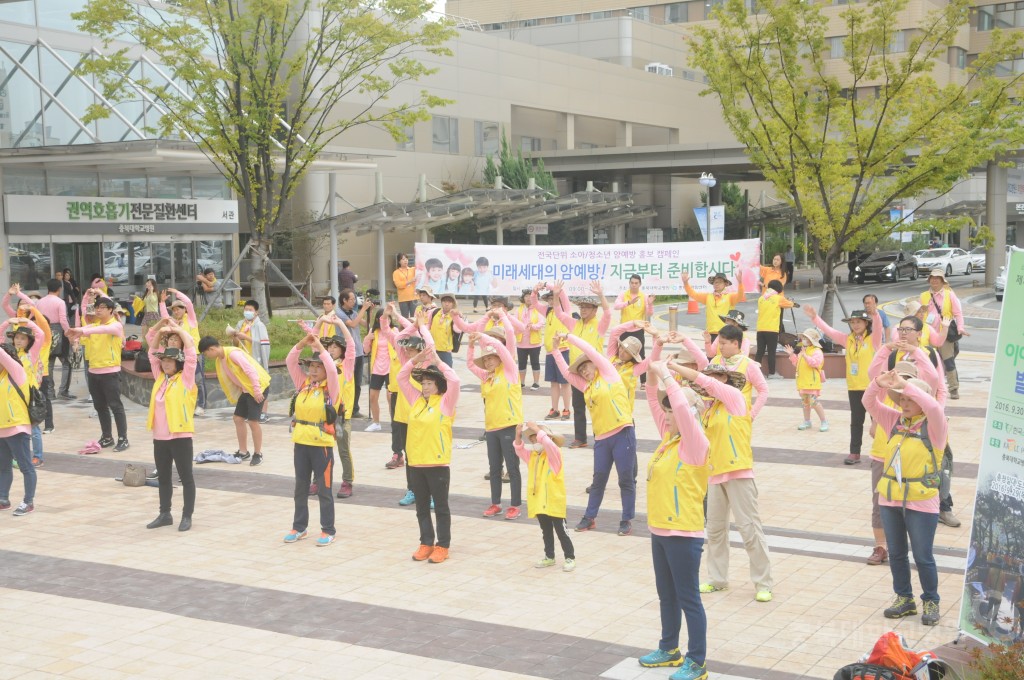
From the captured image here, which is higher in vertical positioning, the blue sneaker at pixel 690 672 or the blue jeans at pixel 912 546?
the blue jeans at pixel 912 546

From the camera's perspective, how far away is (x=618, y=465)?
34.0 feet

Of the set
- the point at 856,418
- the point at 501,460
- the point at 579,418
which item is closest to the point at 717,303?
the point at 579,418

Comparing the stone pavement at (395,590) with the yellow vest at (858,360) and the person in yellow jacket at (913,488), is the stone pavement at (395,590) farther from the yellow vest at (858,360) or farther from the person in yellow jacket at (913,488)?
the yellow vest at (858,360)

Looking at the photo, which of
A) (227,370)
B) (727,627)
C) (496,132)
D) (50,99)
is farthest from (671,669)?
(496,132)

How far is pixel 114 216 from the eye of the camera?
87.1ft

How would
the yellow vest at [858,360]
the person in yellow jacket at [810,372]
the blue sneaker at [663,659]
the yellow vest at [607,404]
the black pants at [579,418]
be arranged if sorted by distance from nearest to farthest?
1. the blue sneaker at [663,659]
2. the yellow vest at [607,404]
3. the yellow vest at [858,360]
4. the black pants at [579,418]
5. the person in yellow jacket at [810,372]

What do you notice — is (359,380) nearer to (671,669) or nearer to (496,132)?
(671,669)

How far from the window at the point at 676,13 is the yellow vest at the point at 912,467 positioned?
72551mm

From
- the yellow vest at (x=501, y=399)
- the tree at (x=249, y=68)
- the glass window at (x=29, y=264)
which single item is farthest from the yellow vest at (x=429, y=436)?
the glass window at (x=29, y=264)

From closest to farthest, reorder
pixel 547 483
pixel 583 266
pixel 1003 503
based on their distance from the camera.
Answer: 1. pixel 1003 503
2. pixel 547 483
3. pixel 583 266

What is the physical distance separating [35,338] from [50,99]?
1415cm

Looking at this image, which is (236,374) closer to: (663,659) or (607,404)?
(607,404)

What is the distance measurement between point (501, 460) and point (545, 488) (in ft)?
6.45

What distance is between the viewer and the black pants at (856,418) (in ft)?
42.2
